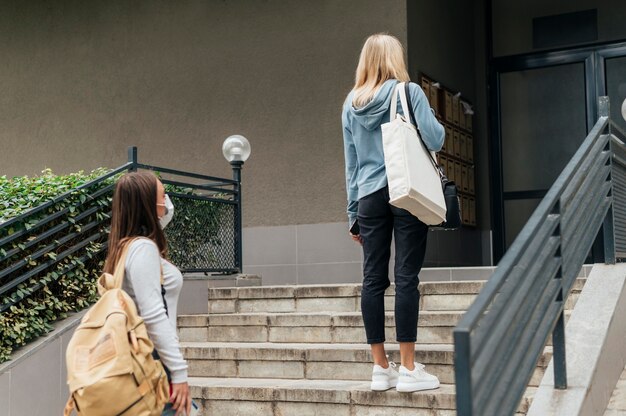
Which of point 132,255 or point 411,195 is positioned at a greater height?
point 411,195

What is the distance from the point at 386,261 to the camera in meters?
4.65

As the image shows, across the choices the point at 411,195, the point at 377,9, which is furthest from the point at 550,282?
the point at 377,9

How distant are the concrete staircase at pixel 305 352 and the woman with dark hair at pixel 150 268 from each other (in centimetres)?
196

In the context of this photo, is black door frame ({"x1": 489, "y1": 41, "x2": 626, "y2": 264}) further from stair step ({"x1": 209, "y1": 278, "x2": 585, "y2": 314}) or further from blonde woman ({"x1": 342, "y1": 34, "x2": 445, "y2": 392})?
blonde woman ({"x1": 342, "y1": 34, "x2": 445, "y2": 392})

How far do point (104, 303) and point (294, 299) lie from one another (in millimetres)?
3944

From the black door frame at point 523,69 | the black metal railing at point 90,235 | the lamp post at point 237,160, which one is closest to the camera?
the black metal railing at point 90,235

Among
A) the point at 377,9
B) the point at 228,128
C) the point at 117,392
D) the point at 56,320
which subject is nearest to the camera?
the point at 117,392

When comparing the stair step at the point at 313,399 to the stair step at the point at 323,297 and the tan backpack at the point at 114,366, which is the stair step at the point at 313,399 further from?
the tan backpack at the point at 114,366

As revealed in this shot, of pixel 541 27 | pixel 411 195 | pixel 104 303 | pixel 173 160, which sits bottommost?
pixel 104 303

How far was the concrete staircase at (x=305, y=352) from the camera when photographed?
15.9 feet

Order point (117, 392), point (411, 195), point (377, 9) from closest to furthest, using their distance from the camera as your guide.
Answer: point (117, 392)
point (411, 195)
point (377, 9)

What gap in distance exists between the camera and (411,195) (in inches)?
171

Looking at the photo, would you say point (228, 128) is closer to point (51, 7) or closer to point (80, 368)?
point (51, 7)

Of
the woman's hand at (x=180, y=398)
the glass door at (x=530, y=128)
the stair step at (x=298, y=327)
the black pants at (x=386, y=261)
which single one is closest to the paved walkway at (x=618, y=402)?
the black pants at (x=386, y=261)
